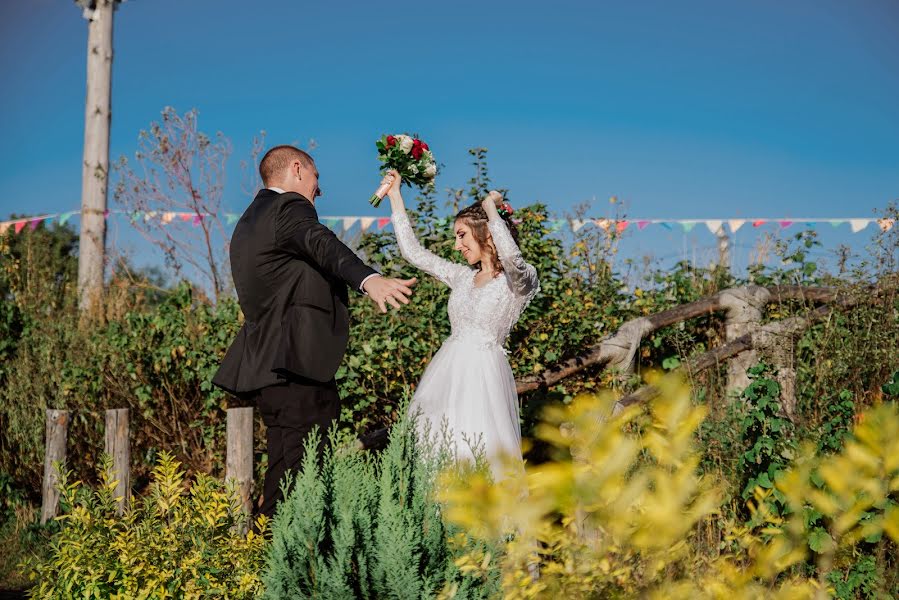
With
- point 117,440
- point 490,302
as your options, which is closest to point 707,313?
point 490,302

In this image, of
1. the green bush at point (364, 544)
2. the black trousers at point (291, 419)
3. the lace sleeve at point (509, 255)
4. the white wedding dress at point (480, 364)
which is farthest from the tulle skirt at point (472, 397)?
the green bush at point (364, 544)

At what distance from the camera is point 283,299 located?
11.8 ft

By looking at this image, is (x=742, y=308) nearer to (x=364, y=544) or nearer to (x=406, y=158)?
(x=406, y=158)

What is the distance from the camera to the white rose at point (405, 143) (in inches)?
176

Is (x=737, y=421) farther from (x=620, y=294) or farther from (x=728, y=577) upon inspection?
(x=728, y=577)

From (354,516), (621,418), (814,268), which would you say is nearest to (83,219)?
(814,268)

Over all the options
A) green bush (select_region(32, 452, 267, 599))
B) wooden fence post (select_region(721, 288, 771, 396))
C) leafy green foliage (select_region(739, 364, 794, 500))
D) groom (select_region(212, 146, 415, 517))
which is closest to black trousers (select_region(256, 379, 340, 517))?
groom (select_region(212, 146, 415, 517))

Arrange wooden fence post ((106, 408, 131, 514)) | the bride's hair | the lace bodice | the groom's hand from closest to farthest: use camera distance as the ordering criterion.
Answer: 1. the groom's hand
2. the lace bodice
3. the bride's hair
4. wooden fence post ((106, 408, 131, 514))

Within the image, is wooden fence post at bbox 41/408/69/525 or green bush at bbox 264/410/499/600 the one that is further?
wooden fence post at bbox 41/408/69/525

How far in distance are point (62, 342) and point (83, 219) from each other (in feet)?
13.9

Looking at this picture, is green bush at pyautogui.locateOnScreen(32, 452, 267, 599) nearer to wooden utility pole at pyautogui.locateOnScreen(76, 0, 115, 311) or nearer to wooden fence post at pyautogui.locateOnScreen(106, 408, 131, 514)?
wooden fence post at pyautogui.locateOnScreen(106, 408, 131, 514)

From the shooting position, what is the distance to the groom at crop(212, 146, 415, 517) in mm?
3512

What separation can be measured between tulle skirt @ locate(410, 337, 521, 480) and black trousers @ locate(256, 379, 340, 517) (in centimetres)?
55

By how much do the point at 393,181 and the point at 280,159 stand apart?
33.4 inches
